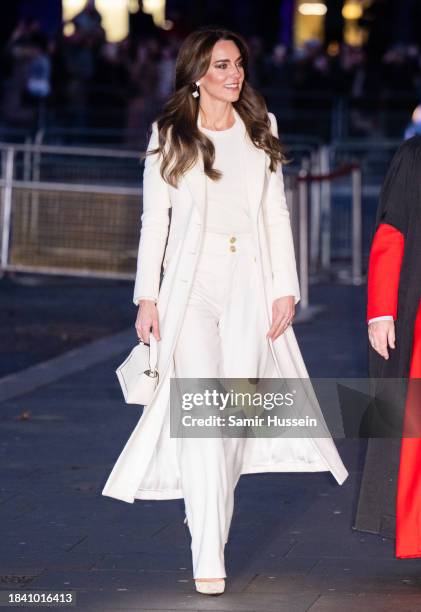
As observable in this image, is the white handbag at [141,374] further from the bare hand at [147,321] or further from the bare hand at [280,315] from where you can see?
the bare hand at [280,315]

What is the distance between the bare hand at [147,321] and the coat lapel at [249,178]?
0.34 m

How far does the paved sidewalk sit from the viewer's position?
543 cm

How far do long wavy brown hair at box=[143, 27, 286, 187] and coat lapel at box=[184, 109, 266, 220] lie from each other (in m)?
0.02

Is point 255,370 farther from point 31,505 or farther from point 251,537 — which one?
point 31,505

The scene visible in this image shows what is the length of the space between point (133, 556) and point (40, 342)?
592 cm

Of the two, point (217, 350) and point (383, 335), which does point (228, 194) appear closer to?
point (217, 350)

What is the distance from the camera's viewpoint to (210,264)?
18.1ft

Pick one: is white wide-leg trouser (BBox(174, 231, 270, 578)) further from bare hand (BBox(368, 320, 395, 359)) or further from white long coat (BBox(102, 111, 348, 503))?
bare hand (BBox(368, 320, 395, 359))

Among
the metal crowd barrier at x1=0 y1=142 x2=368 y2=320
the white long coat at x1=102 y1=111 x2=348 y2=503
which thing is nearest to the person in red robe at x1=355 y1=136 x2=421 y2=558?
the white long coat at x1=102 y1=111 x2=348 y2=503

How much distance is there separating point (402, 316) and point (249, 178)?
27.1 inches

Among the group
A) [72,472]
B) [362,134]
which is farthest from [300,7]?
[72,472]

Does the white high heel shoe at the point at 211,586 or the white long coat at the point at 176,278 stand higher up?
the white long coat at the point at 176,278

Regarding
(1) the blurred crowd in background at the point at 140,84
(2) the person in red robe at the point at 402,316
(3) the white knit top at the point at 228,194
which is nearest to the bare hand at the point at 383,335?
(2) the person in red robe at the point at 402,316

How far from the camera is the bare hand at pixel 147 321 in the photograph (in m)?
5.52
